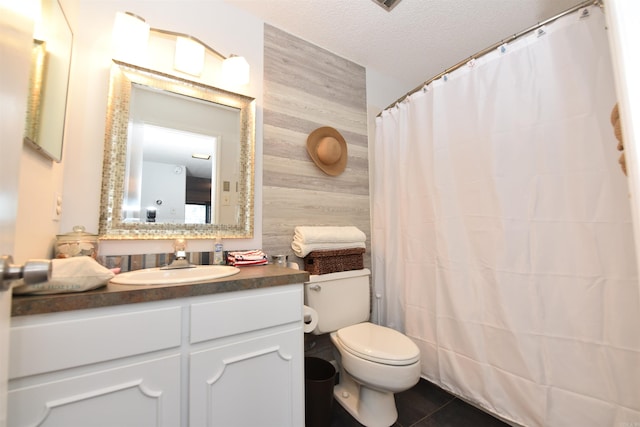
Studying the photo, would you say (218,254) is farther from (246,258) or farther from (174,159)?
(174,159)

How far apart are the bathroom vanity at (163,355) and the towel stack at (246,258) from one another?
0.38 metres

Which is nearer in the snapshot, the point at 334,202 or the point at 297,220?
the point at 297,220

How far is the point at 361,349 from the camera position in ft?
4.00

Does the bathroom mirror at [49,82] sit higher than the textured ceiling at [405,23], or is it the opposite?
the textured ceiling at [405,23]

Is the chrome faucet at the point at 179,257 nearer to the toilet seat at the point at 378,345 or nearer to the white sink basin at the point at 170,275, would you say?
the white sink basin at the point at 170,275

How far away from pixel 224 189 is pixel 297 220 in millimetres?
479

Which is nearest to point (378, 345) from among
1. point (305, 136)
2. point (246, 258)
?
point (246, 258)

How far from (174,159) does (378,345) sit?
1.41 m

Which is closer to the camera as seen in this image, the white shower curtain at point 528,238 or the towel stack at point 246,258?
the white shower curtain at point 528,238

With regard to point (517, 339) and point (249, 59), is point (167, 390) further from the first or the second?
point (249, 59)

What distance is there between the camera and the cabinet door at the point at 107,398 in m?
0.62

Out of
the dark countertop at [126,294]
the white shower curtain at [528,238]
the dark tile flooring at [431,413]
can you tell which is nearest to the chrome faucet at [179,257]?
the dark countertop at [126,294]

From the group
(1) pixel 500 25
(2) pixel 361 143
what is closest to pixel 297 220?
(2) pixel 361 143

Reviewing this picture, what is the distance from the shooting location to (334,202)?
1.79 metres
